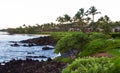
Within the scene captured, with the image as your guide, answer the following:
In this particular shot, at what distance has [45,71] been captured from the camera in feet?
145

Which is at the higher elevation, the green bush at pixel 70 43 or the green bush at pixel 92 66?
the green bush at pixel 92 66

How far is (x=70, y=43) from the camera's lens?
53.5m

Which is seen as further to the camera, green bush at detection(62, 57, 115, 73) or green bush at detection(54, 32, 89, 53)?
green bush at detection(54, 32, 89, 53)

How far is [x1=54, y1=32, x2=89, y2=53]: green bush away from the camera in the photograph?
177ft

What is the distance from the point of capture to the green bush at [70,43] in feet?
177

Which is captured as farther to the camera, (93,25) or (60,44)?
(93,25)

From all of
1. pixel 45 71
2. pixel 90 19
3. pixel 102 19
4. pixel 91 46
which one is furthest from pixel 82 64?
pixel 90 19

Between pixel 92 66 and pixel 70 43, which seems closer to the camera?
pixel 92 66

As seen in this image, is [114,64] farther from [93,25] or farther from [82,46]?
[93,25]

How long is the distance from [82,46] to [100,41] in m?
3.48

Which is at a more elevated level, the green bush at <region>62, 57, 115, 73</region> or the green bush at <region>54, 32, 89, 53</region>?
the green bush at <region>62, 57, 115, 73</region>

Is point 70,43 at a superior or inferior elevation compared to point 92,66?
inferior

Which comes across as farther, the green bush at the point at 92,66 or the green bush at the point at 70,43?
the green bush at the point at 70,43

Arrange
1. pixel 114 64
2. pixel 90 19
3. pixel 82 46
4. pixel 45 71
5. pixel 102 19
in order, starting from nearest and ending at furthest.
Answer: pixel 114 64 → pixel 45 71 → pixel 82 46 → pixel 102 19 → pixel 90 19
